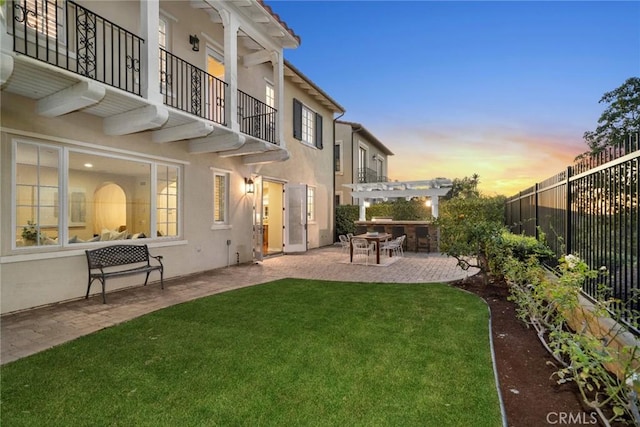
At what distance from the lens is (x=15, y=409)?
8.38ft

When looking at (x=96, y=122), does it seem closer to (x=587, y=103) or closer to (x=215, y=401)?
(x=215, y=401)

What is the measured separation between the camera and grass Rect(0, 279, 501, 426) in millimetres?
2479

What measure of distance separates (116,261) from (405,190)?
11.6 meters

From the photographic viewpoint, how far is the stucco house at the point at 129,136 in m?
5.00

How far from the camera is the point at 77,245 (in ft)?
19.5

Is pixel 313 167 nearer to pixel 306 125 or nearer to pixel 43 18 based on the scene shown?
pixel 306 125

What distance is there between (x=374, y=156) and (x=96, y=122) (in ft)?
64.4

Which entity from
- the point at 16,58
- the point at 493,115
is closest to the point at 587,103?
the point at 493,115

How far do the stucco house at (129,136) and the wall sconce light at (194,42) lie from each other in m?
0.03

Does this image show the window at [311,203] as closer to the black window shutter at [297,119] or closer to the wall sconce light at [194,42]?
the black window shutter at [297,119]

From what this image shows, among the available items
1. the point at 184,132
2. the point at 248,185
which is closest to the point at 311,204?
the point at 248,185

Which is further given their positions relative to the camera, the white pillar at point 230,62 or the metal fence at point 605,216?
the white pillar at point 230,62

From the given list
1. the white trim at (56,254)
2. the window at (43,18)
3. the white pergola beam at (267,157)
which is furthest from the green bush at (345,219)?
the window at (43,18)

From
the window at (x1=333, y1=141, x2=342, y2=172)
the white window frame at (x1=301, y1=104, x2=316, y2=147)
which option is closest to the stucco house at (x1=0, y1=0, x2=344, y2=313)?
the white window frame at (x1=301, y1=104, x2=316, y2=147)
